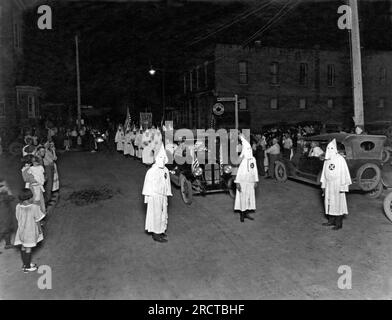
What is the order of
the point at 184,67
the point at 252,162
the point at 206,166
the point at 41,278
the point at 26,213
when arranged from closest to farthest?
the point at 41,278
the point at 26,213
the point at 252,162
the point at 206,166
the point at 184,67

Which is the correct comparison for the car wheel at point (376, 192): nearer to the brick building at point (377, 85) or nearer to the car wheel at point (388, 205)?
the car wheel at point (388, 205)

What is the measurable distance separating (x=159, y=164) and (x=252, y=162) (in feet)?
8.01

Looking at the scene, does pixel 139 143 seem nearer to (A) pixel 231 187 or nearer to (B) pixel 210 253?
(A) pixel 231 187

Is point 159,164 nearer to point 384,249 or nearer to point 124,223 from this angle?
point 124,223

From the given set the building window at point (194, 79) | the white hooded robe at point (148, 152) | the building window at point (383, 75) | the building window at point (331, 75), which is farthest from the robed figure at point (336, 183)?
the building window at point (383, 75)

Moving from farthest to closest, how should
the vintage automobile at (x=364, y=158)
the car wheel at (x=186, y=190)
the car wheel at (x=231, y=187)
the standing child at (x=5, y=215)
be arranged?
the car wheel at (x=231, y=187) → the car wheel at (x=186, y=190) → the vintage automobile at (x=364, y=158) → the standing child at (x=5, y=215)

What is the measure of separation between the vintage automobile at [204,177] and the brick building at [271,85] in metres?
21.2

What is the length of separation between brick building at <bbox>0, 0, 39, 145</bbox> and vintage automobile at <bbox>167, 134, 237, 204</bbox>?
18.3m

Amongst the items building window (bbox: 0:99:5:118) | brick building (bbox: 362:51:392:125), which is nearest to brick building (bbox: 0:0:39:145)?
building window (bbox: 0:99:5:118)

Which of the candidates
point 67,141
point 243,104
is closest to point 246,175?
point 67,141

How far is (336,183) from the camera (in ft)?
27.8

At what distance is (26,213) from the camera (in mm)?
6594

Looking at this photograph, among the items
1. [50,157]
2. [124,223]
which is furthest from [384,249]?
[50,157]

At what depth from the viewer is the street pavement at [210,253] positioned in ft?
18.7
